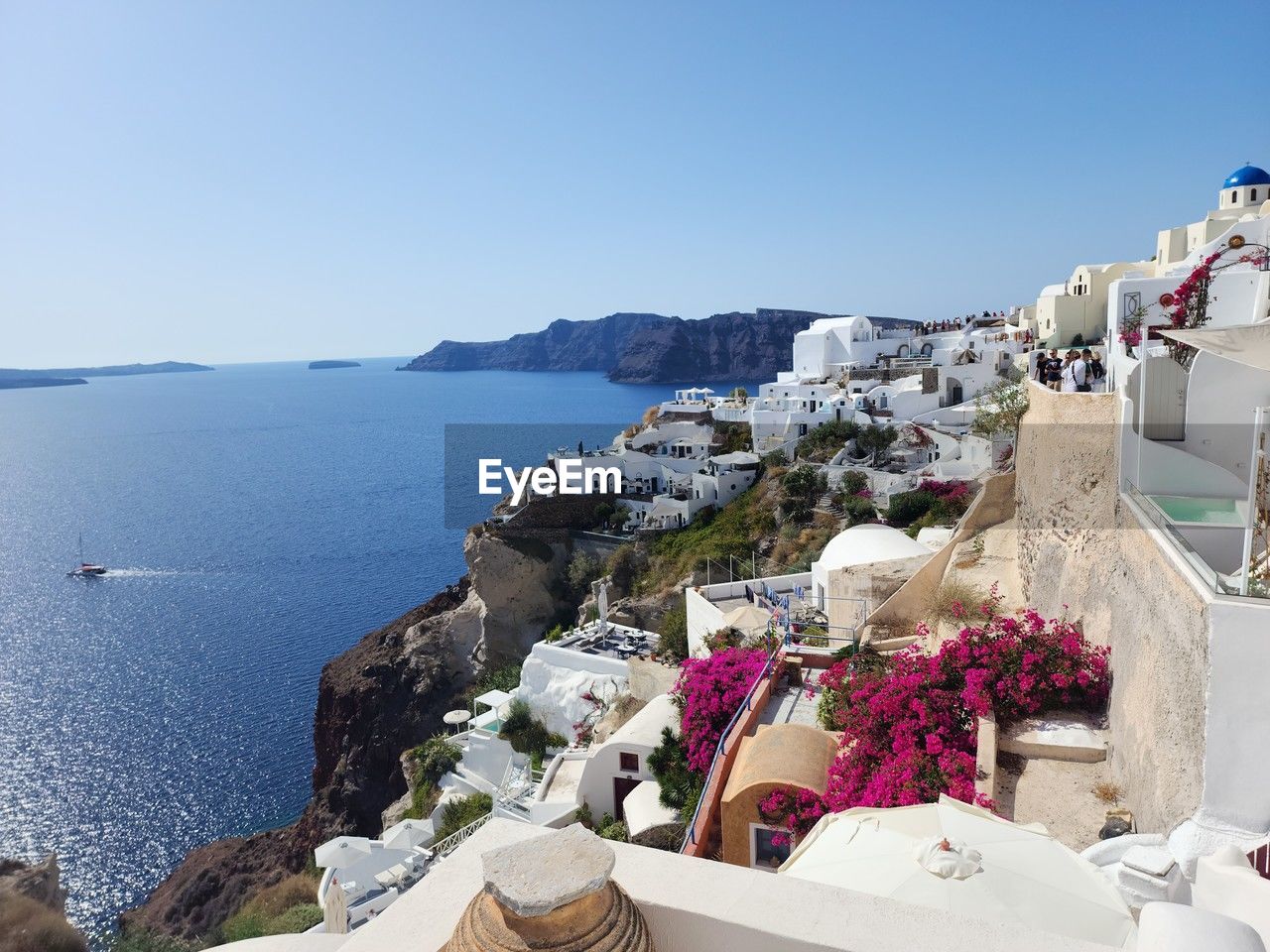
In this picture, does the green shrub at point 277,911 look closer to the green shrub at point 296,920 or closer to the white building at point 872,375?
the green shrub at point 296,920

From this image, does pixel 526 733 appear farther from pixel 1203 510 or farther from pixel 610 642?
pixel 1203 510

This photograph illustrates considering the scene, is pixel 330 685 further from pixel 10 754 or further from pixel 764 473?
pixel 764 473

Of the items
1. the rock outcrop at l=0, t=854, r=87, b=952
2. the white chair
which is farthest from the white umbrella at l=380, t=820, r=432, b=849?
the white chair

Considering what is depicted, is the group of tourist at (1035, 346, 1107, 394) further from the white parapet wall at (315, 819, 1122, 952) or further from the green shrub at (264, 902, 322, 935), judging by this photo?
the green shrub at (264, 902, 322, 935)

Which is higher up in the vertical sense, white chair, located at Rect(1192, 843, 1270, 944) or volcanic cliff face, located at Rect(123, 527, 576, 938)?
white chair, located at Rect(1192, 843, 1270, 944)

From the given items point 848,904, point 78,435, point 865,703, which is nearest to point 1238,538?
point 865,703

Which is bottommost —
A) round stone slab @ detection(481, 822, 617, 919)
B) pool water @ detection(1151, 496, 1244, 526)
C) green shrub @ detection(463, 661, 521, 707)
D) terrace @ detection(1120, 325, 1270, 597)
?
green shrub @ detection(463, 661, 521, 707)
